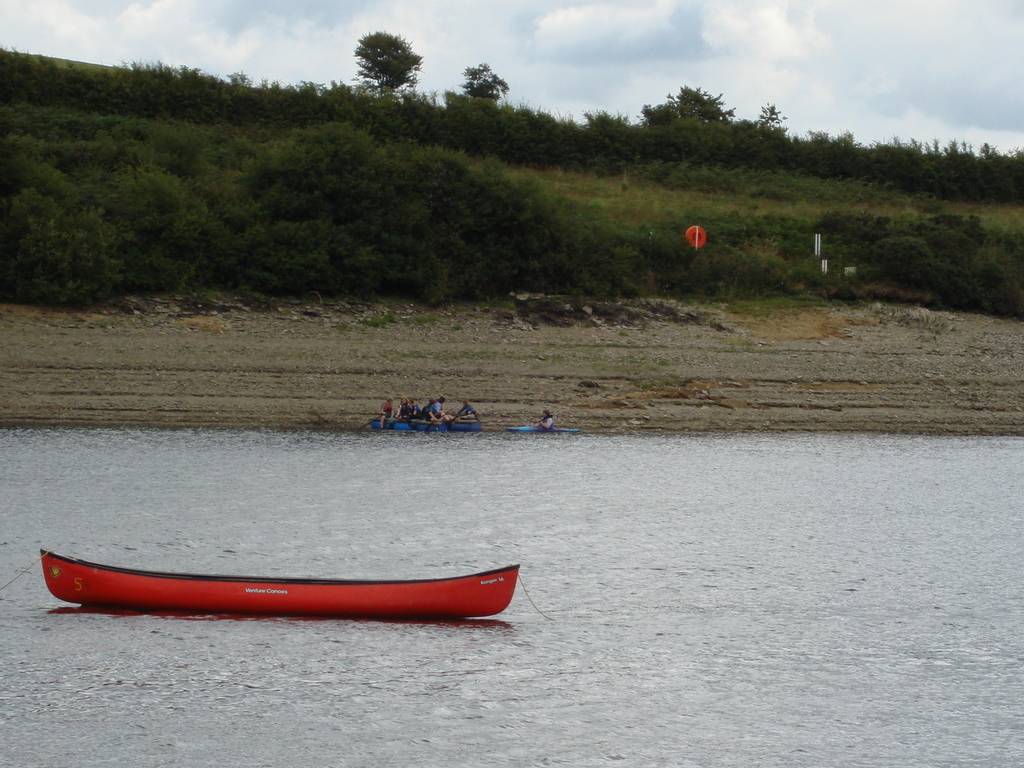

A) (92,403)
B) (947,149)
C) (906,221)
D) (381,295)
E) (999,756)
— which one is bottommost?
(999,756)

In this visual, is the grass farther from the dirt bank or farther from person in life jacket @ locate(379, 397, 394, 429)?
person in life jacket @ locate(379, 397, 394, 429)

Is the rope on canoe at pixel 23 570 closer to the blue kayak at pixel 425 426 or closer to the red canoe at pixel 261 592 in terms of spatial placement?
the red canoe at pixel 261 592

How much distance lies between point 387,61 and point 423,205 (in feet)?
138

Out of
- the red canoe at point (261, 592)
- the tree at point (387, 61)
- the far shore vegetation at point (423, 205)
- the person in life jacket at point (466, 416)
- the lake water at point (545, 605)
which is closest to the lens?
the lake water at point (545, 605)

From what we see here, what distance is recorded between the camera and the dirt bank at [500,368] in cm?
3139

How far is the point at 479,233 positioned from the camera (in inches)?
1704

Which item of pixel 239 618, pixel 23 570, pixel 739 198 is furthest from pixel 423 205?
pixel 239 618

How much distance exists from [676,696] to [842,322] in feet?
89.0

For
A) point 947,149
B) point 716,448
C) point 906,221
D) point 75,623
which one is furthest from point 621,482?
point 947,149

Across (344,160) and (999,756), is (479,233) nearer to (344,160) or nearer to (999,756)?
(344,160)

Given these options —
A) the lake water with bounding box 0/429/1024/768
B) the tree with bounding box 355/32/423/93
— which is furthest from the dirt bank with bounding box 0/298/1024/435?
the tree with bounding box 355/32/423/93

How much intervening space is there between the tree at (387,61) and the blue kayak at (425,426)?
53999 millimetres

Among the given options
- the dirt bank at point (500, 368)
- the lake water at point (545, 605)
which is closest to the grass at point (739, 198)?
the dirt bank at point (500, 368)

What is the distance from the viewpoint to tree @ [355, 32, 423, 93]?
268ft
